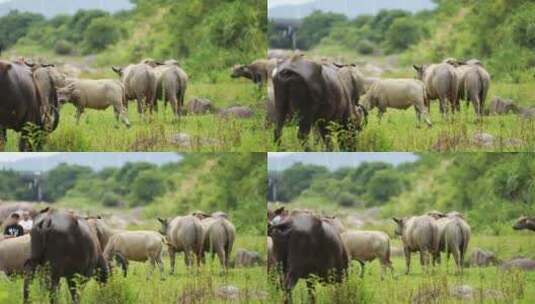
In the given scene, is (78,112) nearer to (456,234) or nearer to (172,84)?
(172,84)

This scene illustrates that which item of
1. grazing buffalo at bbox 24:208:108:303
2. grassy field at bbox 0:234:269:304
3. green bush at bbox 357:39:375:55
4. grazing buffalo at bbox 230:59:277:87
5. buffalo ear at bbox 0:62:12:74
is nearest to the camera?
→ grazing buffalo at bbox 24:208:108:303

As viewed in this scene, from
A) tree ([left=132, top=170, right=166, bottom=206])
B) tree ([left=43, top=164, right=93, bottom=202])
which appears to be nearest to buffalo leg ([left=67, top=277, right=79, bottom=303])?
tree ([left=43, top=164, right=93, bottom=202])

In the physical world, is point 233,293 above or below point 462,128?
below

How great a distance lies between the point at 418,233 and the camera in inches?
370

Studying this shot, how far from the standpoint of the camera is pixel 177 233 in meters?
9.38

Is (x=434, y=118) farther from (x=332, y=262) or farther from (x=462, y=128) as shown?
(x=332, y=262)

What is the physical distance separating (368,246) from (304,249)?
1.83 ft

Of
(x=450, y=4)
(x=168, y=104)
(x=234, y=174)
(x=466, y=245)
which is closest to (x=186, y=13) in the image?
(x=168, y=104)

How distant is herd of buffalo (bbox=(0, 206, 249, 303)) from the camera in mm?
8922

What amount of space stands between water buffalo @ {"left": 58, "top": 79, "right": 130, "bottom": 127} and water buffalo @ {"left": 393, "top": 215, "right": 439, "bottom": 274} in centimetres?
221

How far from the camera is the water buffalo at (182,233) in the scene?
30.7ft

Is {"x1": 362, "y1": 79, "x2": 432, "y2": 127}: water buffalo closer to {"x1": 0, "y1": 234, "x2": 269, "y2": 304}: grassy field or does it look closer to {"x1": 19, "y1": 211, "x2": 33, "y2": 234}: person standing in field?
{"x1": 0, "y1": 234, "x2": 269, "y2": 304}: grassy field

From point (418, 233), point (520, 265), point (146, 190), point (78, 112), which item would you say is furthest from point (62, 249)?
point (520, 265)

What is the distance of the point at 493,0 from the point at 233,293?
2.92 m
